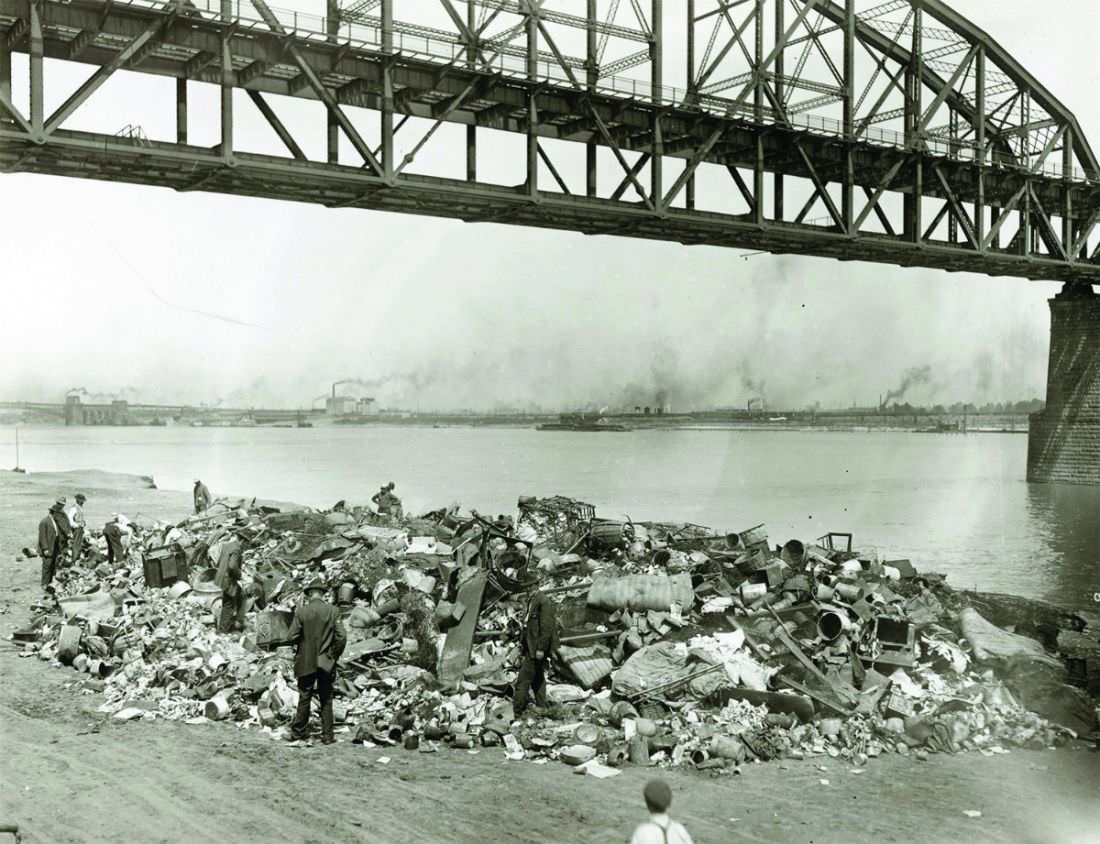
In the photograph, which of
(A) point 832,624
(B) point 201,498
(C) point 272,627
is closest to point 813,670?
(A) point 832,624

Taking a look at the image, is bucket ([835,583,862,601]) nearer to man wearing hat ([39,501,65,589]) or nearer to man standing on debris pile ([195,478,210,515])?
man wearing hat ([39,501,65,589])

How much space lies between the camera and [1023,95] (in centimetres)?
3897

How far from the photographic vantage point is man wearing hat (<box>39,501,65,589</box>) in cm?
1598

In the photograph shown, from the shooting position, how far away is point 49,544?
16.0 metres

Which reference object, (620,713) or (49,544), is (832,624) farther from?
(49,544)

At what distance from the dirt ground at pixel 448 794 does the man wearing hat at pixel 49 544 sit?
726 centimetres

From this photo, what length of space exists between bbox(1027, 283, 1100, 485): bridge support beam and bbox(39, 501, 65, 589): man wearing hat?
42.4 meters

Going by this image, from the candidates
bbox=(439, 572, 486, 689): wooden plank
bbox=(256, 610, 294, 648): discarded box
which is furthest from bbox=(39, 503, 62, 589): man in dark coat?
bbox=(439, 572, 486, 689): wooden plank

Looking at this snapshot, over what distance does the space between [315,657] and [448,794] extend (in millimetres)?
1923

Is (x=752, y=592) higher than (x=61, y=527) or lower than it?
lower

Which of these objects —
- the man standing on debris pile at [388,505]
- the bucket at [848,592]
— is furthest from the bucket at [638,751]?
the man standing on debris pile at [388,505]

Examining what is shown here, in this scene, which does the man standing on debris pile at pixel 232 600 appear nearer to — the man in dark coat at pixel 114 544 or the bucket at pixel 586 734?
the bucket at pixel 586 734

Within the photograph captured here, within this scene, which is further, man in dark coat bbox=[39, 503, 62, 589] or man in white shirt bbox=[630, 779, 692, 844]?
man in dark coat bbox=[39, 503, 62, 589]

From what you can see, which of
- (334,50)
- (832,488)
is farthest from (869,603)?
(832,488)
